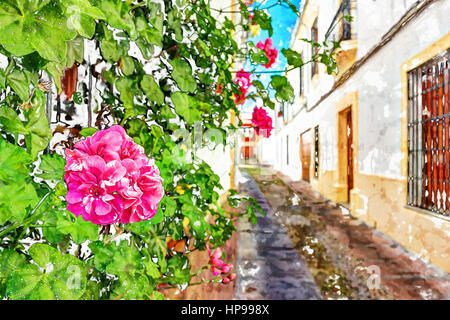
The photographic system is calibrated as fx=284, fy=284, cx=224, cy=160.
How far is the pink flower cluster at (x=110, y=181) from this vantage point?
43cm

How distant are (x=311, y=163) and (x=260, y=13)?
549 centimetres

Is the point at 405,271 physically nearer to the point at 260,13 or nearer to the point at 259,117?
the point at 259,117

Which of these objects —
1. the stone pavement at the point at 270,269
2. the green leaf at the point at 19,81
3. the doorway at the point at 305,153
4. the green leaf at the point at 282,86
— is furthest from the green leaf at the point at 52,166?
the doorway at the point at 305,153

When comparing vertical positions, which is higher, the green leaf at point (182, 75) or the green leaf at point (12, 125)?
the green leaf at point (182, 75)

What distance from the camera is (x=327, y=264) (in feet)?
6.71

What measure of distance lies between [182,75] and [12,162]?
512 millimetres

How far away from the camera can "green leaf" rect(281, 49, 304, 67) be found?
3.01 feet

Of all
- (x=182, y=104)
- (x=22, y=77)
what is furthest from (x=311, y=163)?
(x=22, y=77)

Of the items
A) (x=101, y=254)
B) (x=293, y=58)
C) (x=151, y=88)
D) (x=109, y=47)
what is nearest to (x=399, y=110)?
(x=293, y=58)

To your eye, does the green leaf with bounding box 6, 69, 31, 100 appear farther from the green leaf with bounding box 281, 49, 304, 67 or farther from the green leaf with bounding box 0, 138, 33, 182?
the green leaf with bounding box 281, 49, 304, 67

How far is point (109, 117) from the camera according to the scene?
0.89m

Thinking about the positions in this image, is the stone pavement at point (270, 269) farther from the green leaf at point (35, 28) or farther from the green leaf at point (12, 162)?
the green leaf at point (35, 28)

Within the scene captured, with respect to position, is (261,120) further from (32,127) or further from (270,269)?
(270,269)
